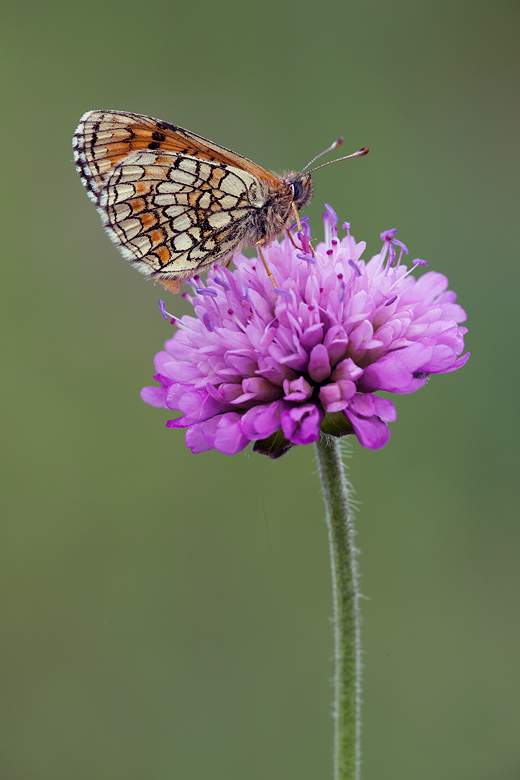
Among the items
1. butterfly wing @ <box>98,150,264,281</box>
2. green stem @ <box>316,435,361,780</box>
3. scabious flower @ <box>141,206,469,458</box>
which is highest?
butterfly wing @ <box>98,150,264,281</box>

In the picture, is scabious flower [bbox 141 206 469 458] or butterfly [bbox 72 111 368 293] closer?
scabious flower [bbox 141 206 469 458]

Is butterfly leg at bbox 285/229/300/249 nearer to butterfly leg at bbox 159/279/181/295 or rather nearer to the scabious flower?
the scabious flower

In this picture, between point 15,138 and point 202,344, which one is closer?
point 202,344

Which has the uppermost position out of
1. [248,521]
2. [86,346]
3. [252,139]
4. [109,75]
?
[109,75]

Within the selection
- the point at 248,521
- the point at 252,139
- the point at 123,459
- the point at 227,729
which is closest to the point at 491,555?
the point at 248,521

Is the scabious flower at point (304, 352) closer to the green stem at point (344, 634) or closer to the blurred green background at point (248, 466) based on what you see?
the green stem at point (344, 634)

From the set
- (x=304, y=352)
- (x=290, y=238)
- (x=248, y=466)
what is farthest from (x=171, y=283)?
(x=248, y=466)

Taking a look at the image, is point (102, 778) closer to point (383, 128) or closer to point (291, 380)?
point (291, 380)

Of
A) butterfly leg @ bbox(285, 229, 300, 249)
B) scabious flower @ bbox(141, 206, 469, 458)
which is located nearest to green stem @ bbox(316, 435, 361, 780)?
scabious flower @ bbox(141, 206, 469, 458)
